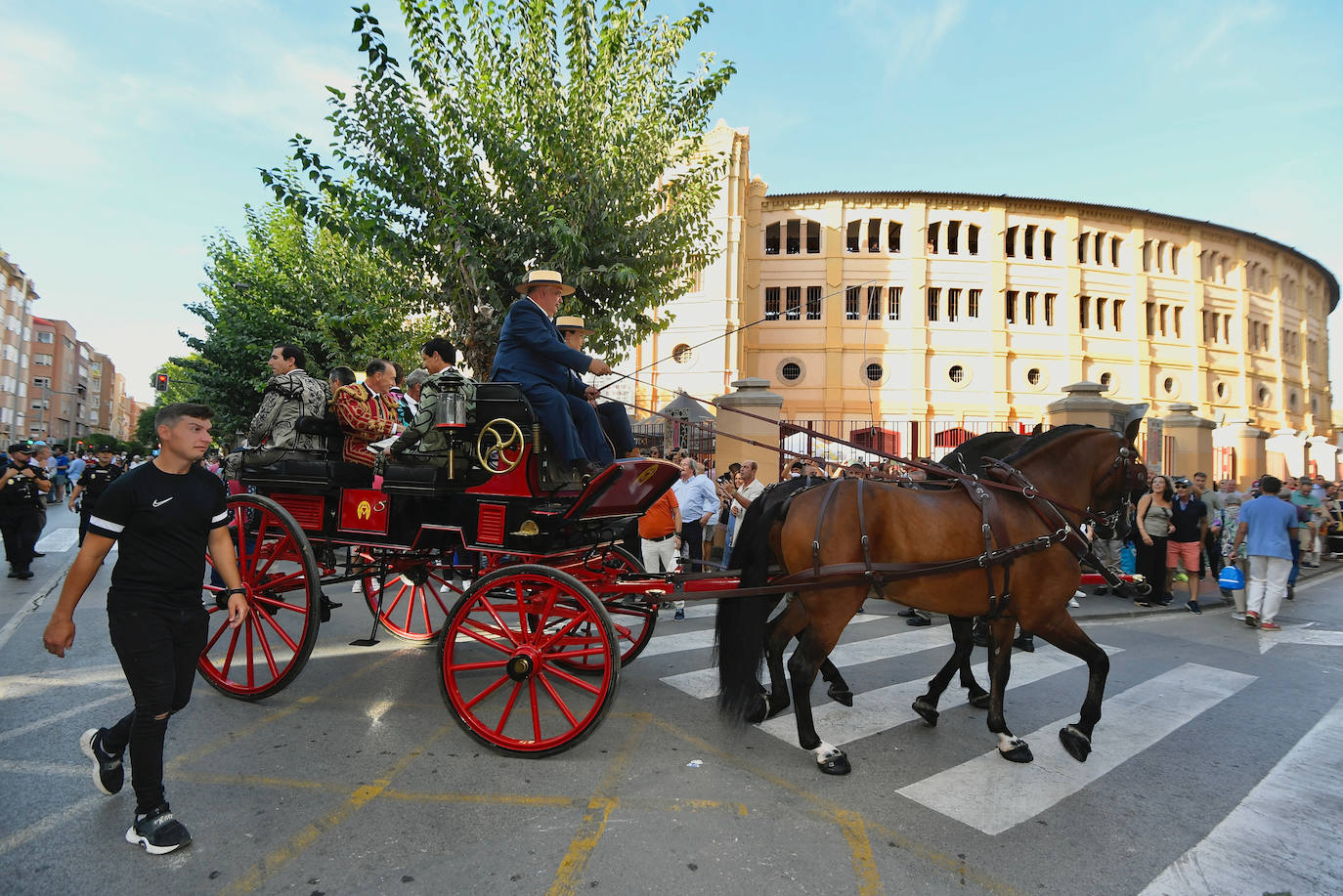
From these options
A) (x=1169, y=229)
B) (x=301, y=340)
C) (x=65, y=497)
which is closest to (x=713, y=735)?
(x=301, y=340)

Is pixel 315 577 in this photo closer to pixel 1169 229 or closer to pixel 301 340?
pixel 301 340

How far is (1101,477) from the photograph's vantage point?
4.93 m

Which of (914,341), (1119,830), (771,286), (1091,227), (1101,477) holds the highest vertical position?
(1091,227)

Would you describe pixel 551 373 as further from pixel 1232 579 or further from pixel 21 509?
pixel 21 509

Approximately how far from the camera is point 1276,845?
3.42 meters

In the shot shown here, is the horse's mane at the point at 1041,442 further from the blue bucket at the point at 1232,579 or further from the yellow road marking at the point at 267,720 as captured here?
the blue bucket at the point at 1232,579

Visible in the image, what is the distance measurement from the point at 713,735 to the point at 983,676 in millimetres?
2775

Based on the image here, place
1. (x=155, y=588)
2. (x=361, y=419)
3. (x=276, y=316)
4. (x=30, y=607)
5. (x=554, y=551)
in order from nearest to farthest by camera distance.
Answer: (x=155, y=588) → (x=554, y=551) → (x=361, y=419) → (x=30, y=607) → (x=276, y=316)

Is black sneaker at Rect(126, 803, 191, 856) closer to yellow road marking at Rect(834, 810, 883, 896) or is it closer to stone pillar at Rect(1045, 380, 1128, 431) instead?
yellow road marking at Rect(834, 810, 883, 896)

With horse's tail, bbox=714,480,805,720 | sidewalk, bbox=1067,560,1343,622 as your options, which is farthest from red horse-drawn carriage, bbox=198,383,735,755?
sidewalk, bbox=1067,560,1343,622

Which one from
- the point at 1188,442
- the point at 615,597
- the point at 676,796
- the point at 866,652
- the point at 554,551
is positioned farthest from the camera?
the point at 1188,442

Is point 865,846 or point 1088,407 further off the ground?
point 1088,407

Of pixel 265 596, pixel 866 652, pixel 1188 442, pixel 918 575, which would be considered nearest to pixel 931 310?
pixel 1188 442

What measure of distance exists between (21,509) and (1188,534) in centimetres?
1573
